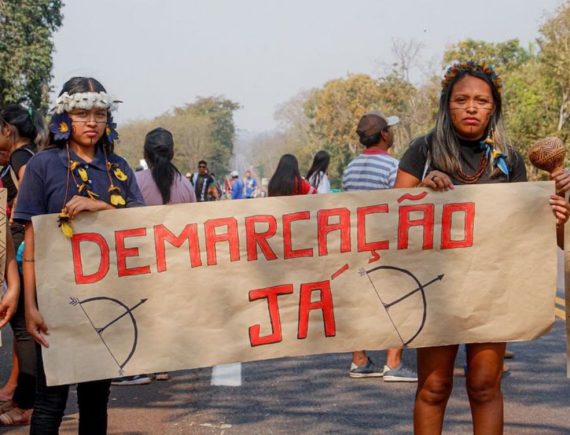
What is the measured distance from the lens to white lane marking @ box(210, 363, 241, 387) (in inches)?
275

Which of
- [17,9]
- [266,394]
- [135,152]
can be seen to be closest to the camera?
[266,394]

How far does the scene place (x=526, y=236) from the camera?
13.9 ft

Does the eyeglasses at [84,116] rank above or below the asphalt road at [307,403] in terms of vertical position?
above

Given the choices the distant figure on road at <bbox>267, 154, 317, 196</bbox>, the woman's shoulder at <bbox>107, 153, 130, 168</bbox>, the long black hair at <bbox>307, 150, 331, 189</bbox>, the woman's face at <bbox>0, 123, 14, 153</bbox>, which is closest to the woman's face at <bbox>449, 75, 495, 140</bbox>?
the woman's shoulder at <bbox>107, 153, 130, 168</bbox>

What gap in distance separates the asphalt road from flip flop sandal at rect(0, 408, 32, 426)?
0.09m

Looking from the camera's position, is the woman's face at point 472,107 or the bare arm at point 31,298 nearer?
the bare arm at point 31,298

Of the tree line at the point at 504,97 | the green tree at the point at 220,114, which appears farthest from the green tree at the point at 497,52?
the green tree at the point at 220,114

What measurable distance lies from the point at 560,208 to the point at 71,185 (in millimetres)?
2058

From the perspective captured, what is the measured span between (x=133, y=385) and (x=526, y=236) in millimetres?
3698

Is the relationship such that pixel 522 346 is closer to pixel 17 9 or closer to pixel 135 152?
pixel 17 9

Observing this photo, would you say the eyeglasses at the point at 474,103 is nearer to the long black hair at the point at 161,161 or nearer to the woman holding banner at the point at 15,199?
the woman holding banner at the point at 15,199

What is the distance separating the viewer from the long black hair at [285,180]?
7508 millimetres

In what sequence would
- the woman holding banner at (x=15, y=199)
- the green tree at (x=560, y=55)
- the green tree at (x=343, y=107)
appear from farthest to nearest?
the green tree at (x=343, y=107), the green tree at (x=560, y=55), the woman holding banner at (x=15, y=199)

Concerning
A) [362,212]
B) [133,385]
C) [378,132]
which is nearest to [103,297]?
[362,212]
